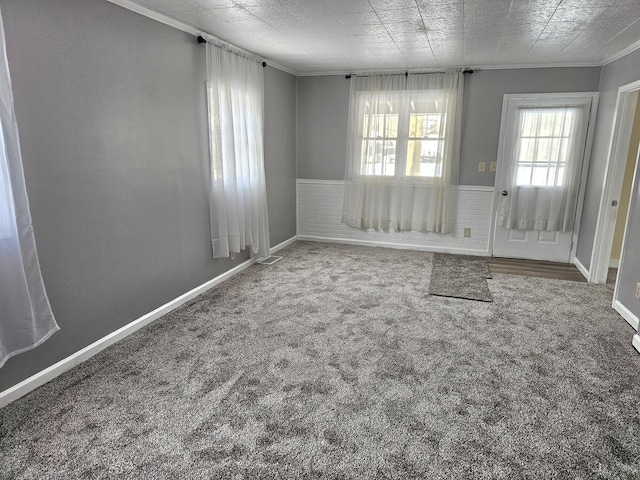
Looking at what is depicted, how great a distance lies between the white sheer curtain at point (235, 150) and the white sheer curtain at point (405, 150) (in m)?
1.60

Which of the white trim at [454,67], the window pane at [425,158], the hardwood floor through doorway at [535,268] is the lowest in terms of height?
the hardwood floor through doorway at [535,268]

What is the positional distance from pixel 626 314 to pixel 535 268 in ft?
4.92

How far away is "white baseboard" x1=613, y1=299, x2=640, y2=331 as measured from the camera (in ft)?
10.2

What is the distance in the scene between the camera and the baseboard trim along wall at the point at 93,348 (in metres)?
2.21

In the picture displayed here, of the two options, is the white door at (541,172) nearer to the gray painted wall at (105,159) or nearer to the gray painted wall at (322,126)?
the gray painted wall at (322,126)

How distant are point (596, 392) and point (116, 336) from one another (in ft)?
10.1

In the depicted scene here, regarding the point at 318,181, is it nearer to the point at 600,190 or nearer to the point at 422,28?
the point at 422,28

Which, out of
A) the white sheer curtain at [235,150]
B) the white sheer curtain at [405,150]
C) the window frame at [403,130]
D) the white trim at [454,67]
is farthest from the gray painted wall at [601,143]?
the white sheer curtain at [235,150]

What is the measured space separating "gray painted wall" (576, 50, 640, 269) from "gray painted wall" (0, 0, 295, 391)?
392 centimetres

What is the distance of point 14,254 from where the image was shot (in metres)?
2.05

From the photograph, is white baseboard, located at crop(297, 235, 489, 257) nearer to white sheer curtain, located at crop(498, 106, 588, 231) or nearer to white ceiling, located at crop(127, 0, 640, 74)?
white sheer curtain, located at crop(498, 106, 588, 231)

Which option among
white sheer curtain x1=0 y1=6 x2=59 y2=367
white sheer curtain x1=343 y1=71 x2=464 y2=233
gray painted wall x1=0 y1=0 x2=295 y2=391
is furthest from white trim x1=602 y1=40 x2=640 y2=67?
white sheer curtain x1=0 y1=6 x2=59 y2=367

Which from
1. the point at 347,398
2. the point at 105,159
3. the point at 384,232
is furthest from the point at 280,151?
the point at 347,398

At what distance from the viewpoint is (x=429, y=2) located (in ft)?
8.43
